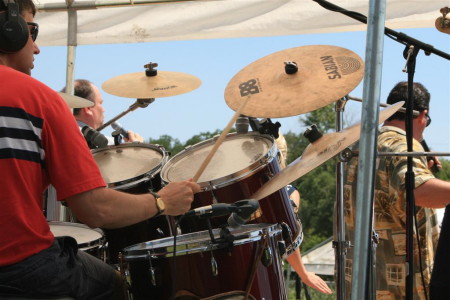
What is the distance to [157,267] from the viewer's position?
3.00 m

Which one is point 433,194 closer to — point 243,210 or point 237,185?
point 237,185

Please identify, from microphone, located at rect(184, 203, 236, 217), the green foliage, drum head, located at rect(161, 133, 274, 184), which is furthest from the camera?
the green foliage

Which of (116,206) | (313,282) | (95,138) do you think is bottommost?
(313,282)

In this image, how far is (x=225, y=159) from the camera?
3979 mm

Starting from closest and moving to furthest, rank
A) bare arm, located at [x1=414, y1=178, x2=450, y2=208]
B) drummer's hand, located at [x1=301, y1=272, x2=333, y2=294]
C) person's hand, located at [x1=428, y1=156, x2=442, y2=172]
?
bare arm, located at [x1=414, y1=178, x2=450, y2=208]
person's hand, located at [x1=428, y1=156, x2=442, y2=172]
drummer's hand, located at [x1=301, y1=272, x2=333, y2=294]

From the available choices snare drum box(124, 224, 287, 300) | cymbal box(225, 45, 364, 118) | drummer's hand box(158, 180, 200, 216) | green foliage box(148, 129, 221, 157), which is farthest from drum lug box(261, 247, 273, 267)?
green foliage box(148, 129, 221, 157)

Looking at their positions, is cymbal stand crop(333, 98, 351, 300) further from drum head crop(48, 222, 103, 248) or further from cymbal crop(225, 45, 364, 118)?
drum head crop(48, 222, 103, 248)

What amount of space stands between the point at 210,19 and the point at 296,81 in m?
1.79

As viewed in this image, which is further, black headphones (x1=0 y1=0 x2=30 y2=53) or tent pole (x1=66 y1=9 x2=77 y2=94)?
tent pole (x1=66 y1=9 x2=77 y2=94)

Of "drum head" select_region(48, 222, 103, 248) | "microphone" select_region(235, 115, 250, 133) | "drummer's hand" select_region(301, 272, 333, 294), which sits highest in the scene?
"microphone" select_region(235, 115, 250, 133)

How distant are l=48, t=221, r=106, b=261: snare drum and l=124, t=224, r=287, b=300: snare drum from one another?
23 centimetres

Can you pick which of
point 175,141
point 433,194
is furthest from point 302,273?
point 175,141

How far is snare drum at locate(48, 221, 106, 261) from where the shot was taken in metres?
3.26

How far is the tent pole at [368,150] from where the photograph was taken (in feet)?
7.45
